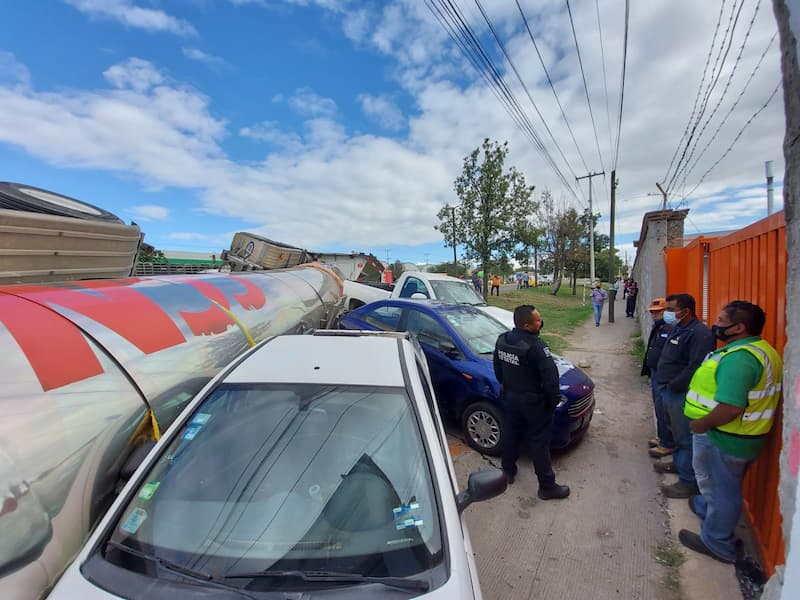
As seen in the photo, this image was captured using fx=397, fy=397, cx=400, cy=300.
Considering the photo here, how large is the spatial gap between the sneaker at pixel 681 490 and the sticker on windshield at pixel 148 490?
403cm

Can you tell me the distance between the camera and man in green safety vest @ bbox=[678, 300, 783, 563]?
2414 mm

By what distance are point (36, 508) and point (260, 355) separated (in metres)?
1.30

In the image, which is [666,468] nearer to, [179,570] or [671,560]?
[671,560]

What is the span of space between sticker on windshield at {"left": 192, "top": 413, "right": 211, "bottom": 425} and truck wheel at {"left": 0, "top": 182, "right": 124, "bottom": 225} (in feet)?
8.71

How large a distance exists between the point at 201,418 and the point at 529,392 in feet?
8.25

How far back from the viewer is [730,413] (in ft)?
7.99

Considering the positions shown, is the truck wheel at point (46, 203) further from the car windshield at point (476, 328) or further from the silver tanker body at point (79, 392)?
the car windshield at point (476, 328)

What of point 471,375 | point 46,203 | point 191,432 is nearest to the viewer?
point 191,432

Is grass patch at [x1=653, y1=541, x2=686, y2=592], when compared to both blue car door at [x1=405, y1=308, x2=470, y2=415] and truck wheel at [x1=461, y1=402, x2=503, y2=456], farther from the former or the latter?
blue car door at [x1=405, y1=308, x2=470, y2=415]

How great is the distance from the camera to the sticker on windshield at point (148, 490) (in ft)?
5.88

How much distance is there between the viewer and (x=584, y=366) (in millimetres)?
8086

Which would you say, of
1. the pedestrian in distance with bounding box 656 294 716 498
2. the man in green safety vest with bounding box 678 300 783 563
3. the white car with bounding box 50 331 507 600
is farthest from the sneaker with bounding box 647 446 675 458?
the white car with bounding box 50 331 507 600

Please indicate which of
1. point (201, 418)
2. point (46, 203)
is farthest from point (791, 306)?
point (46, 203)

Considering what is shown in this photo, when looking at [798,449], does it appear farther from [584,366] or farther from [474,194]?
[474,194]
